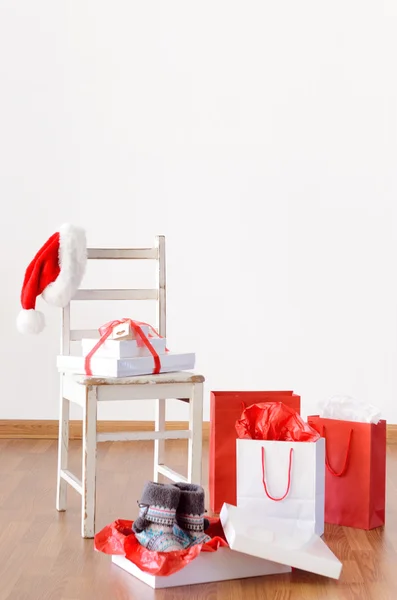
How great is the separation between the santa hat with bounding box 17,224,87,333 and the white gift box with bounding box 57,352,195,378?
0.49 feet

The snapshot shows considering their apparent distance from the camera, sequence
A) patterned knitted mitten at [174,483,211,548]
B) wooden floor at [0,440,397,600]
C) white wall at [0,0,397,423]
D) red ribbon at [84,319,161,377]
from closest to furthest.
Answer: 1. wooden floor at [0,440,397,600]
2. patterned knitted mitten at [174,483,211,548]
3. red ribbon at [84,319,161,377]
4. white wall at [0,0,397,423]

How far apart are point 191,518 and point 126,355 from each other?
452mm

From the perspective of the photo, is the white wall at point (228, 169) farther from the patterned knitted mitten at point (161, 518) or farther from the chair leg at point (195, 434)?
the patterned knitted mitten at point (161, 518)

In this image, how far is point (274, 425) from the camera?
224cm

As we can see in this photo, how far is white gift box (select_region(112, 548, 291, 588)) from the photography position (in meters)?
1.80

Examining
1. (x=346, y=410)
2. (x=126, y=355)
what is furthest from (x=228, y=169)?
(x=126, y=355)

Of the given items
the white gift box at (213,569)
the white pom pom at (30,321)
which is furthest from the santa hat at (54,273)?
the white gift box at (213,569)

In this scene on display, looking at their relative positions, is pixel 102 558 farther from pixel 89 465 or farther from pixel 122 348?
pixel 122 348

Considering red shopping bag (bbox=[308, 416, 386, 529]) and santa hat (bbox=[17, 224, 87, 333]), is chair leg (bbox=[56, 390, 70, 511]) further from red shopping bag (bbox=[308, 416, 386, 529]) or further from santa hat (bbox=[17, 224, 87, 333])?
red shopping bag (bbox=[308, 416, 386, 529])

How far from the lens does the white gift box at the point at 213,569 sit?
70.8 inches

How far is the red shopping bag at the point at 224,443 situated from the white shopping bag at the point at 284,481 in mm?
229

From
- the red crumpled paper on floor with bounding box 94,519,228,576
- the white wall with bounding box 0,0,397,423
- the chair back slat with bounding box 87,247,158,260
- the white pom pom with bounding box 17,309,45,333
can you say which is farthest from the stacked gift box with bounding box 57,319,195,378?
the white wall with bounding box 0,0,397,423

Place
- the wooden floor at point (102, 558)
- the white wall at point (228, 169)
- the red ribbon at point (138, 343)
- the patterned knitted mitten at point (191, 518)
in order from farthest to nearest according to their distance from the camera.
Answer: the white wall at point (228, 169) < the red ribbon at point (138, 343) < the patterned knitted mitten at point (191, 518) < the wooden floor at point (102, 558)

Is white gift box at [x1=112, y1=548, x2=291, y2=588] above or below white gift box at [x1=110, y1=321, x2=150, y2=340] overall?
below
